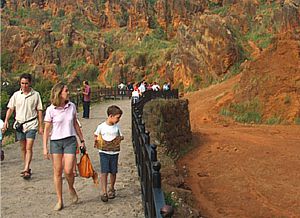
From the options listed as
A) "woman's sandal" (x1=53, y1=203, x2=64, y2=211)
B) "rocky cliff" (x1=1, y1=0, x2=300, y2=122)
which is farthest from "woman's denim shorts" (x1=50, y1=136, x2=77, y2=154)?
"rocky cliff" (x1=1, y1=0, x2=300, y2=122)

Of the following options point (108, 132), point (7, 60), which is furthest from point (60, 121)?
point (7, 60)

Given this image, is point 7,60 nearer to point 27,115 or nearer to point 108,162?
point 27,115

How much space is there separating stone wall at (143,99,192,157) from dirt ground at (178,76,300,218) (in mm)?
440

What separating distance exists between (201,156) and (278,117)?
672 centimetres

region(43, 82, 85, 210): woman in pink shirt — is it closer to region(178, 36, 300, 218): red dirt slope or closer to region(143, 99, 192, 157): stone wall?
region(178, 36, 300, 218): red dirt slope

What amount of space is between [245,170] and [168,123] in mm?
2211

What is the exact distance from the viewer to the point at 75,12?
65500mm

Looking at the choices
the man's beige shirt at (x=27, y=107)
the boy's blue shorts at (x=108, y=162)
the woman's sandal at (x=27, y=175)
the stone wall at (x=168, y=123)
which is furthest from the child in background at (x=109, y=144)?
the stone wall at (x=168, y=123)

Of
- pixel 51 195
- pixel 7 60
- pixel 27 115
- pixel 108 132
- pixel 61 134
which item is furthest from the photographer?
pixel 7 60

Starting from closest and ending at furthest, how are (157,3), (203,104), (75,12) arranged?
Answer: 1. (203,104)
2. (157,3)
3. (75,12)

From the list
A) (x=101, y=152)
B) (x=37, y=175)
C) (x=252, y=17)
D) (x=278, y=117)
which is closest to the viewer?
(x=101, y=152)

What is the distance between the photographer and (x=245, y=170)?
37.5ft

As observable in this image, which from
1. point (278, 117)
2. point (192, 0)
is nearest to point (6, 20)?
point (192, 0)

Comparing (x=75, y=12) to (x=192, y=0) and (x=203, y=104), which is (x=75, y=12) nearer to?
(x=192, y=0)
